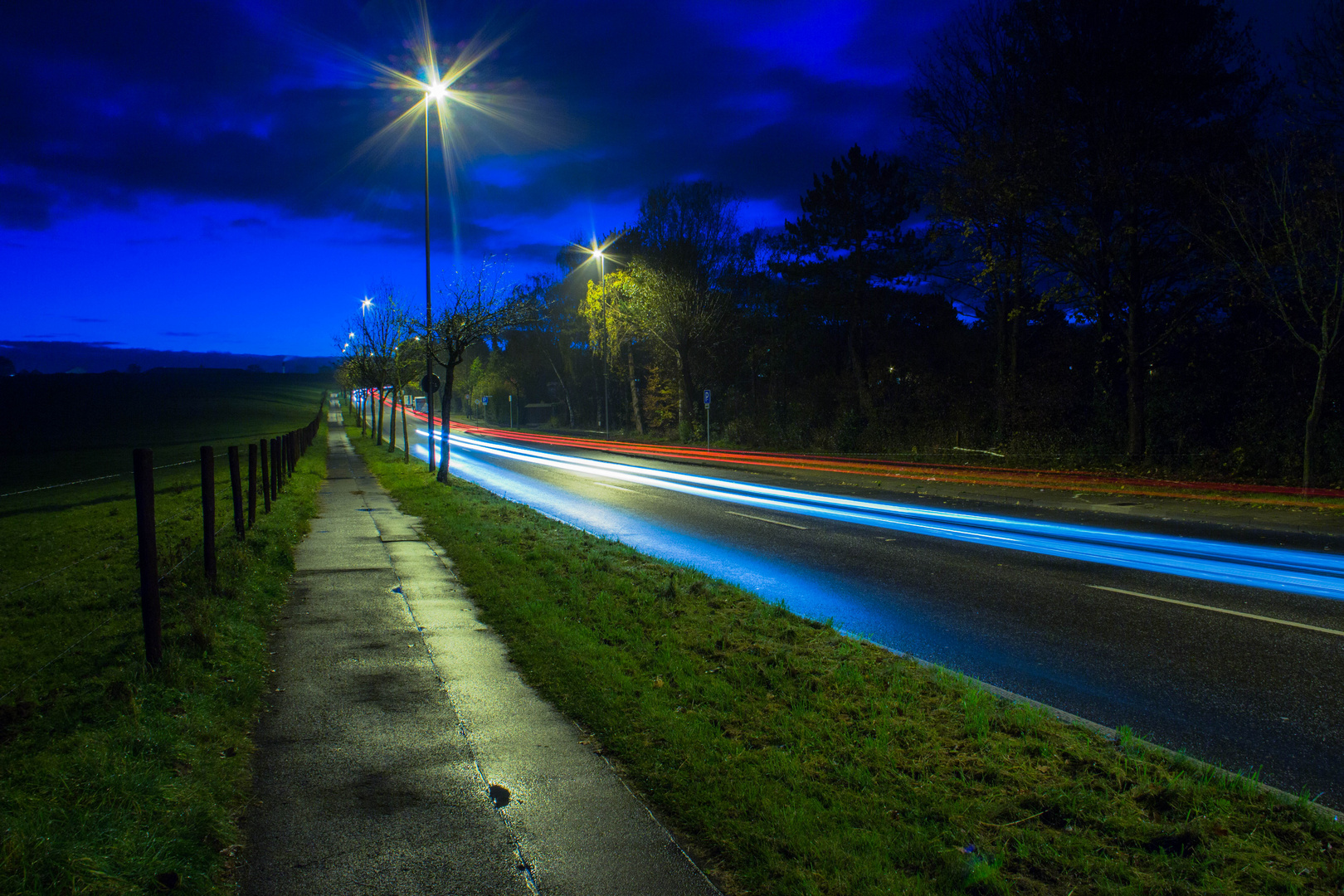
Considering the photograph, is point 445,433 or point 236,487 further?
point 445,433

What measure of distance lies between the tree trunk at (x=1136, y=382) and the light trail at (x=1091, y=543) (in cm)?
848

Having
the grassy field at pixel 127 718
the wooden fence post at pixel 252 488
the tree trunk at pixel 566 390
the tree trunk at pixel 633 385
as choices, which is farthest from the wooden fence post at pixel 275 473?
the tree trunk at pixel 566 390

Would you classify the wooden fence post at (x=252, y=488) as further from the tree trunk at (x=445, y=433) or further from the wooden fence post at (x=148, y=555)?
the tree trunk at (x=445, y=433)

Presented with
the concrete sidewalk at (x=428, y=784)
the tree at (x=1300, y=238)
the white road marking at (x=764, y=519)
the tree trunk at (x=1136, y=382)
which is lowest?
the white road marking at (x=764, y=519)

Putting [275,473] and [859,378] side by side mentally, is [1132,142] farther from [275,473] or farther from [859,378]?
[275,473]

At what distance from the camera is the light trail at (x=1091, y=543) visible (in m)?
9.20

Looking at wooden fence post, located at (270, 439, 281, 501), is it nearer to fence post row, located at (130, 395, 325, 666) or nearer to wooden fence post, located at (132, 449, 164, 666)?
fence post row, located at (130, 395, 325, 666)

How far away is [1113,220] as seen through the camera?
20812 millimetres

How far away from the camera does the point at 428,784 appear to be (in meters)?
4.19

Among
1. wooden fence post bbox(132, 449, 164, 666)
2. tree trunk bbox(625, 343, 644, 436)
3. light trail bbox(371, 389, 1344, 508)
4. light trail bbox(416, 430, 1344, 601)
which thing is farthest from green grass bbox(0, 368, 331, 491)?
tree trunk bbox(625, 343, 644, 436)

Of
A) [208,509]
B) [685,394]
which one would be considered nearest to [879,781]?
[208,509]

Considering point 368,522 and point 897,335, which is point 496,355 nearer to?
point 897,335

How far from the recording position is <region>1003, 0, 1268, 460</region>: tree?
19125 millimetres

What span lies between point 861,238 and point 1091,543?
25.3 meters
